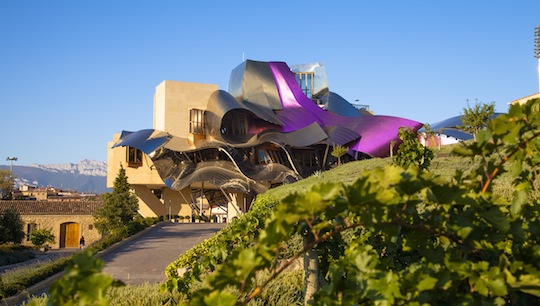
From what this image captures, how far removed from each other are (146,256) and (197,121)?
30.7m

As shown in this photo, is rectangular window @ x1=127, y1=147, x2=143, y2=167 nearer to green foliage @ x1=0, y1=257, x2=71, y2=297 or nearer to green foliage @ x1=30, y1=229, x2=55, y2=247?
green foliage @ x1=30, y1=229, x2=55, y2=247

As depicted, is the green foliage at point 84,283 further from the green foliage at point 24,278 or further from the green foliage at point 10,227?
the green foliage at point 10,227

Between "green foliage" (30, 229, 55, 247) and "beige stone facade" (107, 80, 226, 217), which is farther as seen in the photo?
"beige stone facade" (107, 80, 226, 217)

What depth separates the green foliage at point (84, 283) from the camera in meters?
1.84

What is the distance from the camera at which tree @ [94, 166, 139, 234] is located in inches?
1262

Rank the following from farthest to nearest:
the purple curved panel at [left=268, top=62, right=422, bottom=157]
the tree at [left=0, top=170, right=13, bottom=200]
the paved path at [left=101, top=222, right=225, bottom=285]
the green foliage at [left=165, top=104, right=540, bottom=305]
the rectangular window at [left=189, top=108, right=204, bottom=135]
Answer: the tree at [left=0, top=170, right=13, bottom=200], the purple curved panel at [left=268, top=62, right=422, bottom=157], the rectangular window at [left=189, top=108, right=204, bottom=135], the paved path at [left=101, top=222, right=225, bottom=285], the green foliage at [left=165, top=104, right=540, bottom=305]

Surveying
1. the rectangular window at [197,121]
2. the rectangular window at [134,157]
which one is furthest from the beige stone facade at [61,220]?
the rectangular window at [197,121]

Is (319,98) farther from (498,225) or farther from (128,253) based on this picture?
(498,225)

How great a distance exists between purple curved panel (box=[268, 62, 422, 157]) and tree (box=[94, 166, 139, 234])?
2295 cm

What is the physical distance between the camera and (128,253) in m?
21.7

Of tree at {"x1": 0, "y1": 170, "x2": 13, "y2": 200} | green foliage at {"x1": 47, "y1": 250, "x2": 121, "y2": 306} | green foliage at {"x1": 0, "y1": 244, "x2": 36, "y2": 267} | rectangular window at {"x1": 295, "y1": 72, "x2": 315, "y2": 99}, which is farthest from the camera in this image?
tree at {"x1": 0, "y1": 170, "x2": 13, "y2": 200}

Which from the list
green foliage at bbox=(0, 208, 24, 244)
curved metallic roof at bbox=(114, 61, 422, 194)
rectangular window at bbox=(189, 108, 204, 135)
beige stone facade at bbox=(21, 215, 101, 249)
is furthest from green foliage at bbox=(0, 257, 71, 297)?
beige stone facade at bbox=(21, 215, 101, 249)

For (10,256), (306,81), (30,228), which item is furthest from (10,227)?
(306,81)

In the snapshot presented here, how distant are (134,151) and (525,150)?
5545cm
